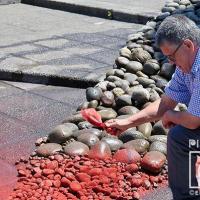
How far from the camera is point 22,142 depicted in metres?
4.76

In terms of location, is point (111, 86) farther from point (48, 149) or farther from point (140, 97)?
point (48, 149)

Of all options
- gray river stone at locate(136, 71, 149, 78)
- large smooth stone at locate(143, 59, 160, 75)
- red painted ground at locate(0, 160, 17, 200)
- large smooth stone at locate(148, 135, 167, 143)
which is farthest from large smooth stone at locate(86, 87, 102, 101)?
red painted ground at locate(0, 160, 17, 200)

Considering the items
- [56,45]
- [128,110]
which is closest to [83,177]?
[128,110]

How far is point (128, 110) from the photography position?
5.00 meters

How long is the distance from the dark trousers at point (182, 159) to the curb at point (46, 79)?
115 inches

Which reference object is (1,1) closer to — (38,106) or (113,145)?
(38,106)

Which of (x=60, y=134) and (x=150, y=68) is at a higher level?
(x=150, y=68)

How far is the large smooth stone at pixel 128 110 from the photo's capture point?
4988 mm

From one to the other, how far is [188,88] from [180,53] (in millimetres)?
389

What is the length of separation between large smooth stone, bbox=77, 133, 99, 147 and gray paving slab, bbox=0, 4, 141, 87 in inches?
65.3

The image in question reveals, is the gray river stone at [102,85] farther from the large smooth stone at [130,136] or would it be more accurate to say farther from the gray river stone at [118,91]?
the large smooth stone at [130,136]

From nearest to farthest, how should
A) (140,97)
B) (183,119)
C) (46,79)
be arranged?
(183,119) < (140,97) < (46,79)

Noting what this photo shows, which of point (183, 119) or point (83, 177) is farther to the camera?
point (83, 177)

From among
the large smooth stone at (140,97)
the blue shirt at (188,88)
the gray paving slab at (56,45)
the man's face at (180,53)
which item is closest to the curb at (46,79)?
the gray paving slab at (56,45)
